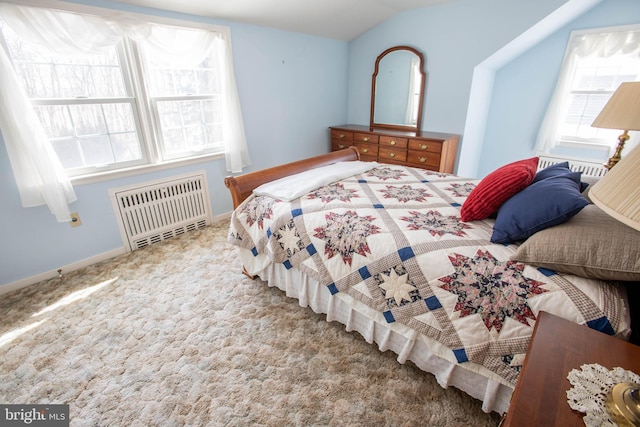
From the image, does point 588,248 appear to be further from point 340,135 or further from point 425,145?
point 340,135

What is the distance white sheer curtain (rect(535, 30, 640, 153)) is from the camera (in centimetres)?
287

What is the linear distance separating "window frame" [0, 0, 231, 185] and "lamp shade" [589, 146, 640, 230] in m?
2.95

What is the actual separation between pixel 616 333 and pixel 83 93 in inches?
133

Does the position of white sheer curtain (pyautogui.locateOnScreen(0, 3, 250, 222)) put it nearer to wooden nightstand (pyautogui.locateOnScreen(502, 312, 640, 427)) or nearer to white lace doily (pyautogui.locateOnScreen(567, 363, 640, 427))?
wooden nightstand (pyautogui.locateOnScreen(502, 312, 640, 427))

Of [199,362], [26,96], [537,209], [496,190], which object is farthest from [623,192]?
[26,96]

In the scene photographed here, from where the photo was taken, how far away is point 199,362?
5.18 feet

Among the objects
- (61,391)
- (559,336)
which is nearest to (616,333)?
(559,336)

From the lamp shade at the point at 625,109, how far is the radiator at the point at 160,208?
10.6 ft

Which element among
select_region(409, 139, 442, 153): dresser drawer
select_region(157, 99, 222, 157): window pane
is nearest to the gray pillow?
select_region(409, 139, 442, 153): dresser drawer

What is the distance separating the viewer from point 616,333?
100 cm

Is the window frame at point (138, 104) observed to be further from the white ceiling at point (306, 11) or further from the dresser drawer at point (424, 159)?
the dresser drawer at point (424, 159)

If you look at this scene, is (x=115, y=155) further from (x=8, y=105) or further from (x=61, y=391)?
(x=61, y=391)

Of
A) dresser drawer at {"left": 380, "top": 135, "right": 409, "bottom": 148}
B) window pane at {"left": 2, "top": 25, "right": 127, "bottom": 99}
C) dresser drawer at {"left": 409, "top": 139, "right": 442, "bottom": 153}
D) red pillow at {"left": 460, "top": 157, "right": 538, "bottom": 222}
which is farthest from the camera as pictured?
dresser drawer at {"left": 380, "top": 135, "right": 409, "bottom": 148}

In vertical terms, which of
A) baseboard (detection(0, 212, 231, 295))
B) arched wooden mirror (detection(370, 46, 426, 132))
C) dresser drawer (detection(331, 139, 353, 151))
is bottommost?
baseboard (detection(0, 212, 231, 295))
